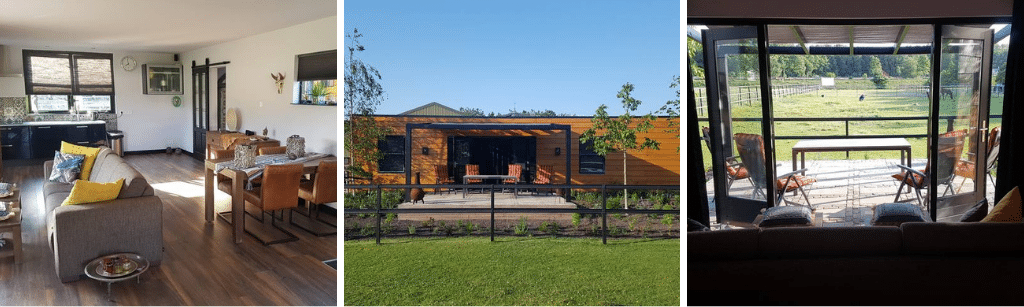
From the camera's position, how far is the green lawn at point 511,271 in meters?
6.50

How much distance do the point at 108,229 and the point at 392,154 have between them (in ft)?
7.83

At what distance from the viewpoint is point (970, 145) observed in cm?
488

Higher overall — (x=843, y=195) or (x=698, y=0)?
(x=698, y=0)

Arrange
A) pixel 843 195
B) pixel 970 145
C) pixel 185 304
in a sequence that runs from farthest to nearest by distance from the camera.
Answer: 1. pixel 843 195
2. pixel 970 145
3. pixel 185 304

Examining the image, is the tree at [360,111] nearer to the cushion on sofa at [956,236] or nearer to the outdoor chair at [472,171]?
the outdoor chair at [472,171]

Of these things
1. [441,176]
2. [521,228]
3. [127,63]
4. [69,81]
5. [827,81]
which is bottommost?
[521,228]

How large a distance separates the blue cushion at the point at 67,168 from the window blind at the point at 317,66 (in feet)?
5.38

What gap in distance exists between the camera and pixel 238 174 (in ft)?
13.6

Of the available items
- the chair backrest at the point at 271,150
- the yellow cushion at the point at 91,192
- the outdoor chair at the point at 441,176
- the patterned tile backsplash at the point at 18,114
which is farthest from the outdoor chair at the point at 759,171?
the patterned tile backsplash at the point at 18,114

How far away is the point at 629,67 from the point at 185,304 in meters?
4.83

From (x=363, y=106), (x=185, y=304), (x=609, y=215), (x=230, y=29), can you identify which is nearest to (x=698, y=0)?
(x=609, y=215)

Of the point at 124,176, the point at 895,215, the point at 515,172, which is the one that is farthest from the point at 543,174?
the point at 124,176

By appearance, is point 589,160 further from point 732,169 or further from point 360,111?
point 360,111

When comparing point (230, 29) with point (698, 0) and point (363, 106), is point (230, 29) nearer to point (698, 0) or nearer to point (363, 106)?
point (363, 106)
